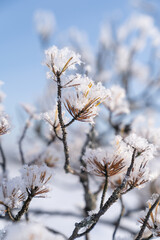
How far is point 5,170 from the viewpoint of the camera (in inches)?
21.0

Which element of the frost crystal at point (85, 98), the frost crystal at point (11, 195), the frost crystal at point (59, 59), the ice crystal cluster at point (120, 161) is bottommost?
the frost crystal at point (11, 195)

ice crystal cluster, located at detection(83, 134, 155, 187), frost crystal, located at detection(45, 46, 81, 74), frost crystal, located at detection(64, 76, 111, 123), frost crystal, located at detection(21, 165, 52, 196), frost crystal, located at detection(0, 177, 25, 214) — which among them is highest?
frost crystal, located at detection(45, 46, 81, 74)

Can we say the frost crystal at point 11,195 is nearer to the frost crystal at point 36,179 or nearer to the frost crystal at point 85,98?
the frost crystal at point 36,179

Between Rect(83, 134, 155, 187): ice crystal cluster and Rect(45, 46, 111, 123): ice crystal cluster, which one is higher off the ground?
Rect(45, 46, 111, 123): ice crystal cluster

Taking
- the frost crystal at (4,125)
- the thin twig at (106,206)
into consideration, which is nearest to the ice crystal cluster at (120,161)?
the thin twig at (106,206)

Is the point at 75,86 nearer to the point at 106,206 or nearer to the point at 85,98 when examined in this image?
the point at 85,98

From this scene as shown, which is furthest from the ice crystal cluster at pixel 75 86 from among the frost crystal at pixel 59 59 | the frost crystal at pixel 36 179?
the frost crystal at pixel 36 179

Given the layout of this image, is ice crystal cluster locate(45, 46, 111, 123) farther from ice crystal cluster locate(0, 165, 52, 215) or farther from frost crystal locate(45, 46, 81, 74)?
ice crystal cluster locate(0, 165, 52, 215)

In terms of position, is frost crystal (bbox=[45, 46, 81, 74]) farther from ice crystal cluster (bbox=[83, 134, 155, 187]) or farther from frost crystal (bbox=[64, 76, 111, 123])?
ice crystal cluster (bbox=[83, 134, 155, 187])

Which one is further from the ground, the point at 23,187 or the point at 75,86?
the point at 75,86

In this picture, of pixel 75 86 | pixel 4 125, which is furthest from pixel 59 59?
pixel 4 125

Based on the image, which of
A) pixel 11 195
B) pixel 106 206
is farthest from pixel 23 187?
pixel 106 206

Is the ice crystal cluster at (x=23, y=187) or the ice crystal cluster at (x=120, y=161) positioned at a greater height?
the ice crystal cluster at (x=120, y=161)

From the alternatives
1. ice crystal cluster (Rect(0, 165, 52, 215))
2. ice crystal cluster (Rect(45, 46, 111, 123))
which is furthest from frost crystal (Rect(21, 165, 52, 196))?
ice crystal cluster (Rect(45, 46, 111, 123))
